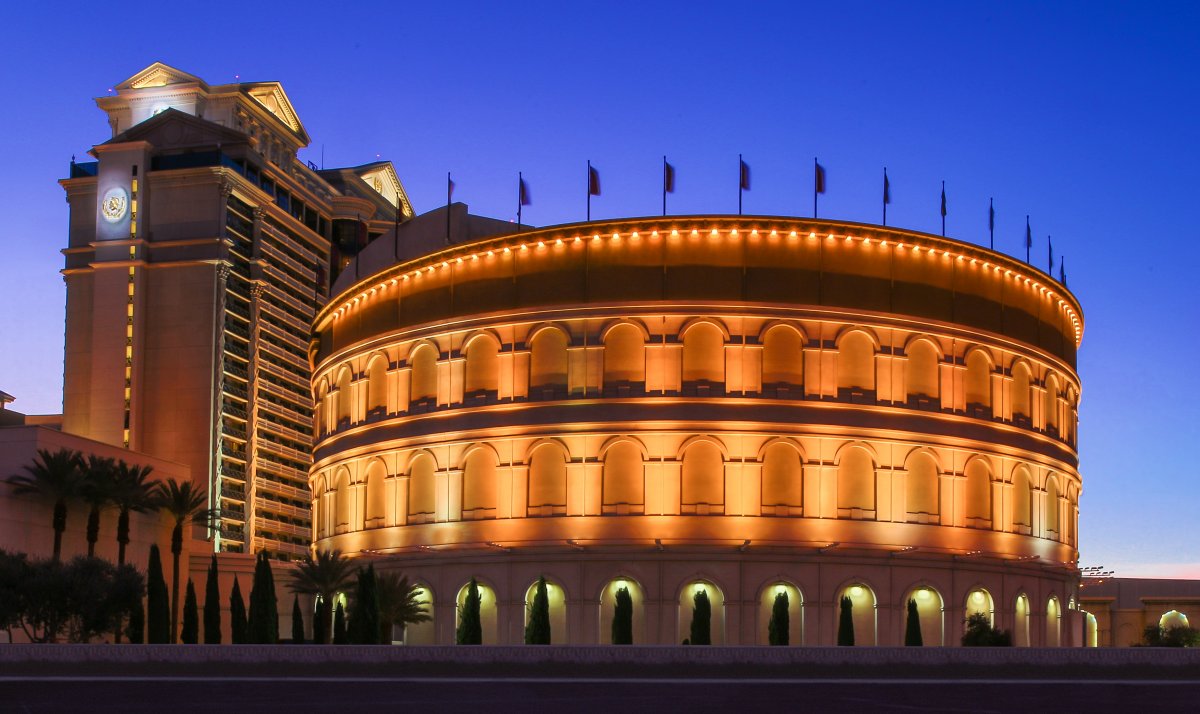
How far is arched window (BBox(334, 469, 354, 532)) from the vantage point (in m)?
63.4

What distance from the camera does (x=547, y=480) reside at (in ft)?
181

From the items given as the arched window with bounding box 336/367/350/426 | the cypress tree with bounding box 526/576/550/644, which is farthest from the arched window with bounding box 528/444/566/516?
the arched window with bounding box 336/367/350/426

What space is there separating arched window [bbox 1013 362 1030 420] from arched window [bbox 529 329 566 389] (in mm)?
17827

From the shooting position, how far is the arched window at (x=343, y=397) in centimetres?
6525

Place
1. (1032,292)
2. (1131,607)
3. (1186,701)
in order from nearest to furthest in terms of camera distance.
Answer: (1186,701) → (1032,292) → (1131,607)

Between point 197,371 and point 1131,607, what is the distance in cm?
6297

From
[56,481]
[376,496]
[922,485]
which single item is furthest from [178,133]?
[922,485]

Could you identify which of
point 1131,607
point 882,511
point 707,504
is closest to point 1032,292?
point 882,511

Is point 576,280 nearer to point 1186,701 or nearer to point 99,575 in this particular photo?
point 99,575

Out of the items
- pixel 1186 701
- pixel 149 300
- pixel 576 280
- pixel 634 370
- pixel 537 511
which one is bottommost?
pixel 1186 701

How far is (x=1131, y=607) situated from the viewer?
293ft

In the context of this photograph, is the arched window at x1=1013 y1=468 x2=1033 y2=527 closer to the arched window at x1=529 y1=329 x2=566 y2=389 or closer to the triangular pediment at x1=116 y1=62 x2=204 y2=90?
the arched window at x1=529 y1=329 x2=566 y2=389

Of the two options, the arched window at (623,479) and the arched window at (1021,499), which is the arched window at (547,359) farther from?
the arched window at (1021,499)

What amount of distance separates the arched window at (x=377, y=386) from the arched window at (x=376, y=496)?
2.30 m
